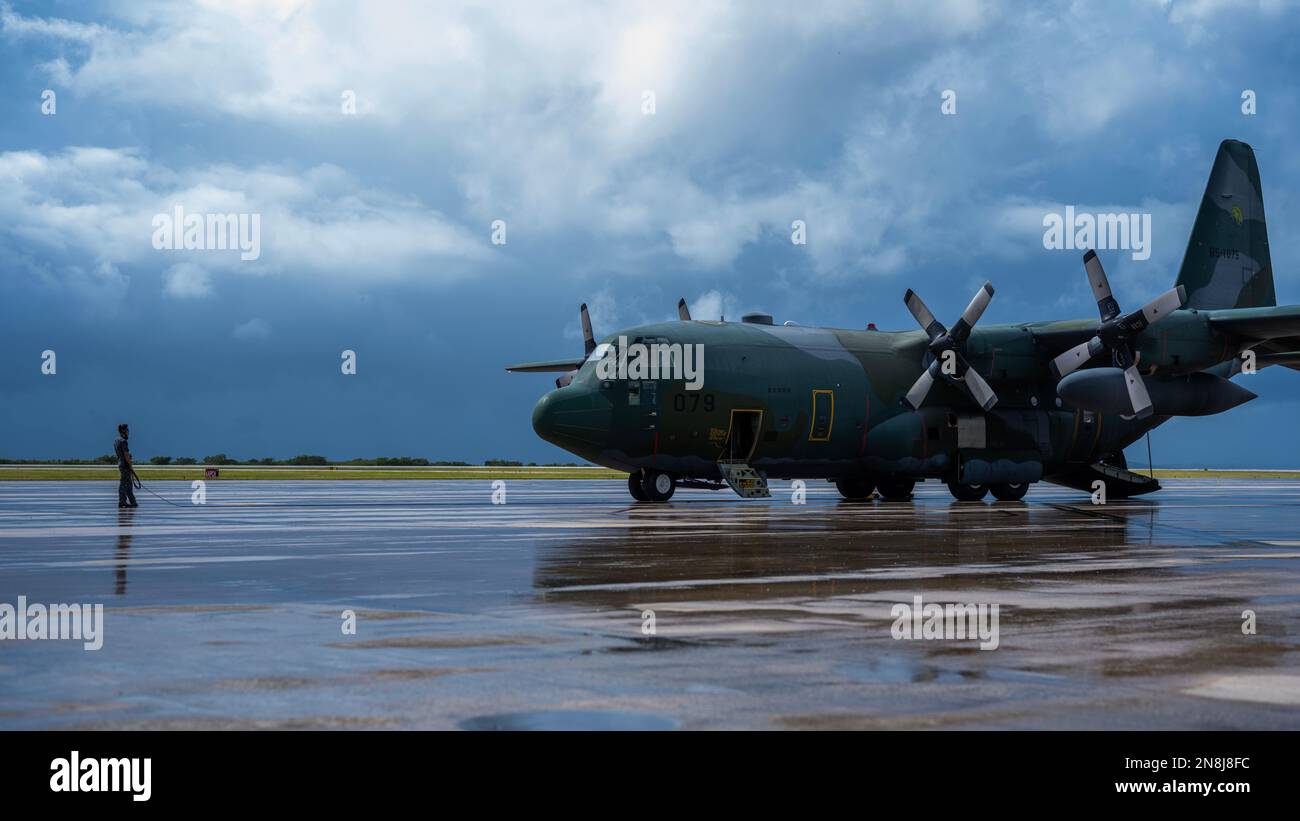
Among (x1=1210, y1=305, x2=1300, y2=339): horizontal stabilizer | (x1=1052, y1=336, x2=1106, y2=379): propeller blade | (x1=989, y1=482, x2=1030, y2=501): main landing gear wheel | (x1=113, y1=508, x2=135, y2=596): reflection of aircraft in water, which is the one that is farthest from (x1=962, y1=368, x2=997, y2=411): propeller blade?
(x1=113, y1=508, x2=135, y2=596): reflection of aircraft in water

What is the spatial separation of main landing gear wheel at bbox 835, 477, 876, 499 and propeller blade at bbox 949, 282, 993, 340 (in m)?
5.70

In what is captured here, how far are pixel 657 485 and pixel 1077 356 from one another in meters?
12.5

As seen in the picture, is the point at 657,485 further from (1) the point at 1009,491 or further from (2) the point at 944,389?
(1) the point at 1009,491

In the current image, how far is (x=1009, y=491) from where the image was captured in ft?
130

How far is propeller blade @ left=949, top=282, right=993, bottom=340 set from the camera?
3616cm

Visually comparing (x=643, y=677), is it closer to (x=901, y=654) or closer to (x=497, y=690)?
(x=497, y=690)

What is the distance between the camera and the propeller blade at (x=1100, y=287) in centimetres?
3412

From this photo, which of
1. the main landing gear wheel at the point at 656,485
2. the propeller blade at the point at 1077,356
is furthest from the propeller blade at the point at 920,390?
the main landing gear wheel at the point at 656,485

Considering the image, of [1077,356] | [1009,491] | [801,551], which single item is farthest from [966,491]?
[801,551]

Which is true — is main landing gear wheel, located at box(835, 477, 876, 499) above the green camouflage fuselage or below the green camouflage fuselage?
below

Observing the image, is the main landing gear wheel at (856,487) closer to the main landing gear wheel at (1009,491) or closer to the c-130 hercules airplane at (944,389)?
the c-130 hercules airplane at (944,389)

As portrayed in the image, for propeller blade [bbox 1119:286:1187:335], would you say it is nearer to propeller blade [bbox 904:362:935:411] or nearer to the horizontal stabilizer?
the horizontal stabilizer
